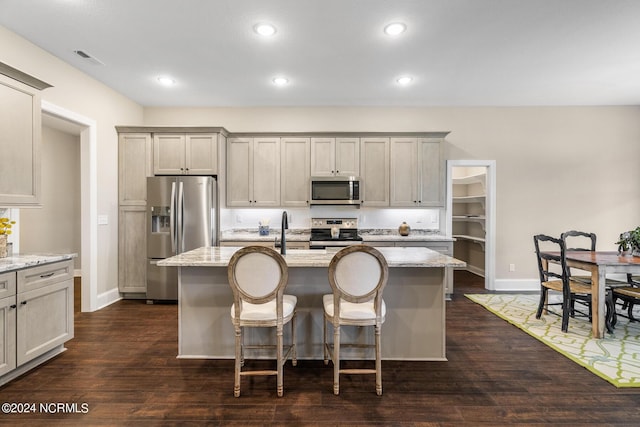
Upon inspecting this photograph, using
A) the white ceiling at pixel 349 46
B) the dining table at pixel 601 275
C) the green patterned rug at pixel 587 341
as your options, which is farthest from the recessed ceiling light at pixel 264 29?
the green patterned rug at pixel 587 341

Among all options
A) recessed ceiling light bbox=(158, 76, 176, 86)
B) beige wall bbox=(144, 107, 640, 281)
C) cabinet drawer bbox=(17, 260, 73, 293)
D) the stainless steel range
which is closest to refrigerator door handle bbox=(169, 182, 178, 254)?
recessed ceiling light bbox=(158, 76, 176, 86)

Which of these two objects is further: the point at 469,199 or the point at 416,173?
the point at 469,199

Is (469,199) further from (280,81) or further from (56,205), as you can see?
(56,205)

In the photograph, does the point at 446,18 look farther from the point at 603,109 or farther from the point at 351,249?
the point at 603,109

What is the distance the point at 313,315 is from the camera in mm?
2771

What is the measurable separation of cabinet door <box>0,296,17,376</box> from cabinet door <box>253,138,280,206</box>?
3050 mm

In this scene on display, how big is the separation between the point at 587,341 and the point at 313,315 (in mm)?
2745

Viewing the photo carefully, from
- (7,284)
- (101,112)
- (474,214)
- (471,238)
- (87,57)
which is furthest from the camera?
(474,214)

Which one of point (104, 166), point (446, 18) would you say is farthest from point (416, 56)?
point (104, 166)

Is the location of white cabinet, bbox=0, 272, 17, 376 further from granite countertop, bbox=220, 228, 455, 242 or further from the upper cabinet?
granite countertop, bbox=220, 228, 455, 242

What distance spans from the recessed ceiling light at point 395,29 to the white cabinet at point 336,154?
79.7 inches

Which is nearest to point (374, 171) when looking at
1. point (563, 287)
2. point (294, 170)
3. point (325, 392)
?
point (294, 170)

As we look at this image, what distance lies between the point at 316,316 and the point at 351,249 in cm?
90

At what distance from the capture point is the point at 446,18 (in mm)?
2793
